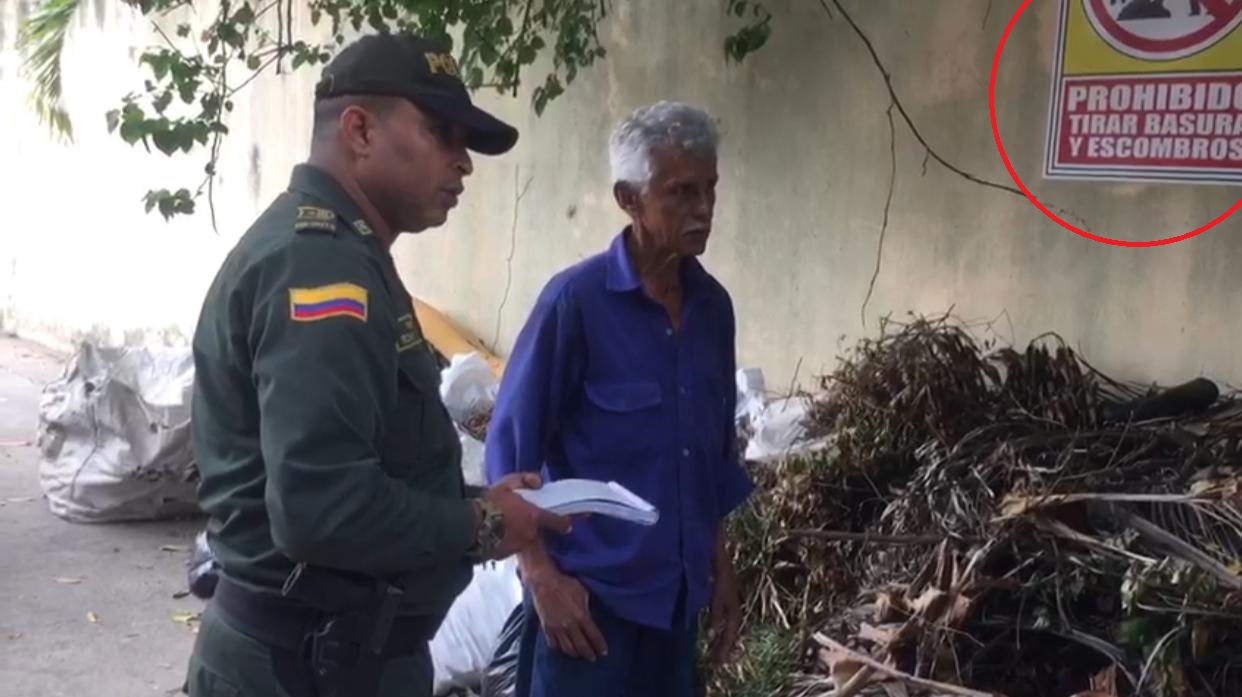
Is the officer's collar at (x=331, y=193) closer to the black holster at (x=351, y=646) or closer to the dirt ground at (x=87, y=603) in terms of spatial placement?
the black holster at (x=351, y=646)

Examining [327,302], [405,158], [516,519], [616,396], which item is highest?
[405,158]

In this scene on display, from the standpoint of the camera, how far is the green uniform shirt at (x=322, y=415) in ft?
6.57

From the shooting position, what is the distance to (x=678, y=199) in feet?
9.87

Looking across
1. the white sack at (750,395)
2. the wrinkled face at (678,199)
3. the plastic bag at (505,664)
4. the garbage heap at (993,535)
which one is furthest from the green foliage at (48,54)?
the wrinkled face at (678,199)

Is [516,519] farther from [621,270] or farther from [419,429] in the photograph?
[621,270]

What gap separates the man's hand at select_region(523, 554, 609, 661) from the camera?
9.39ft

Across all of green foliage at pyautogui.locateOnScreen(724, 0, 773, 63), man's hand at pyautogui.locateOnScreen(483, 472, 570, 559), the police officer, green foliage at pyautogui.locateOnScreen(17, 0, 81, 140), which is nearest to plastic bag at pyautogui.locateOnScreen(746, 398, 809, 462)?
green foliage at pyautogui.locateOnScreen(724, 0, 773, 63)

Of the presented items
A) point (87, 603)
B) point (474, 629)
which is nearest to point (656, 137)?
point (474, 629)

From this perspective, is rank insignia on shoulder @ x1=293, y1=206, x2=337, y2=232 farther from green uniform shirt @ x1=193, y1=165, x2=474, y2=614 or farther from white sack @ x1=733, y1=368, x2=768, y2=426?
white sack @ x1=733, y1=368, x2=768, y2=426

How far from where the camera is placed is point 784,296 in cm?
510

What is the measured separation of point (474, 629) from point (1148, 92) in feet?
8.59

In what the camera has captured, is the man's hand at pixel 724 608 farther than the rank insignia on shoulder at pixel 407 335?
Yes

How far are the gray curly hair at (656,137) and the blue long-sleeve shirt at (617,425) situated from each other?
6.7 inches

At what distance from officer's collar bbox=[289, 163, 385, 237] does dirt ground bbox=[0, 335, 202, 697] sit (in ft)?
10.5
